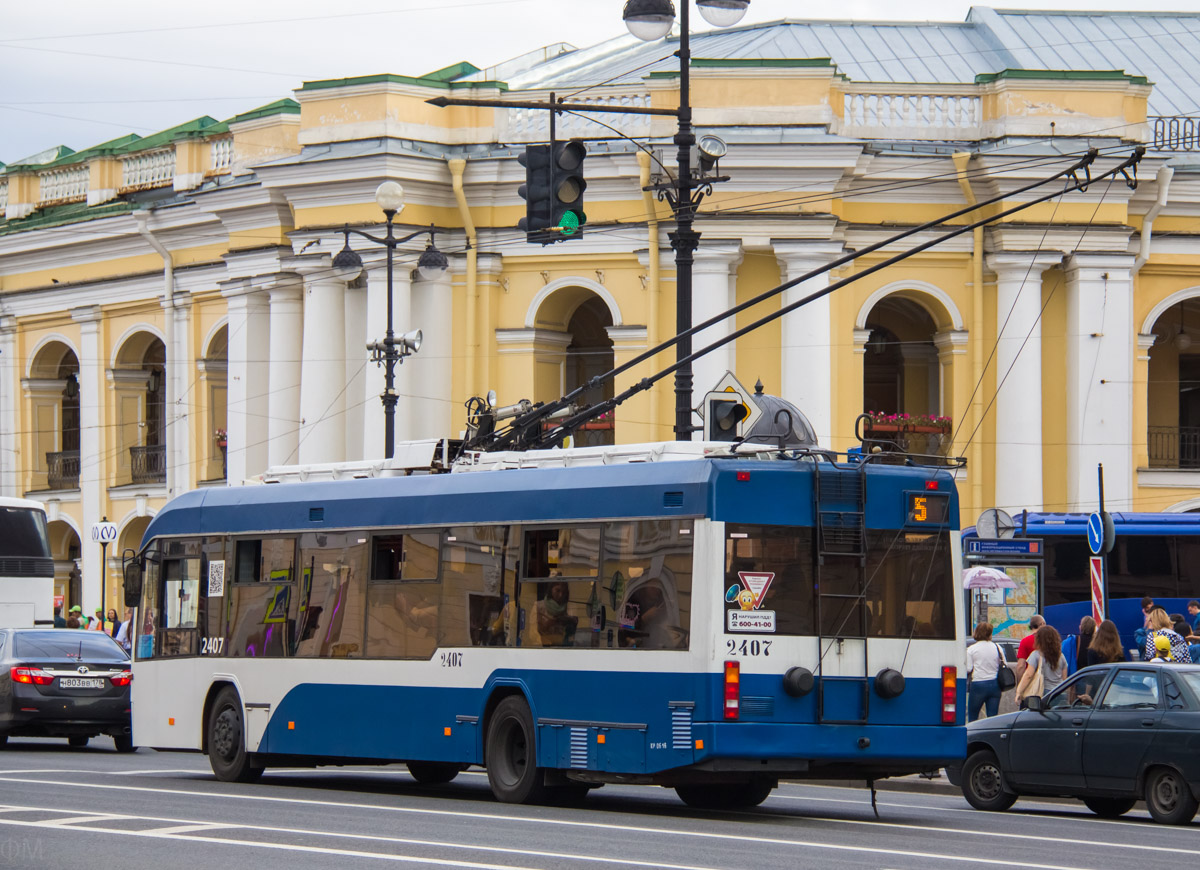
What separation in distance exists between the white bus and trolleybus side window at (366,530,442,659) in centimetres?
1635

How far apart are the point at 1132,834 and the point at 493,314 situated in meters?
23.8

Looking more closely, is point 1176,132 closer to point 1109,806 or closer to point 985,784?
point 985,784

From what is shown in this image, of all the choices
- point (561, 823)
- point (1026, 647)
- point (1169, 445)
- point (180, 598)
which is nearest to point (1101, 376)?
point (1169, 445)

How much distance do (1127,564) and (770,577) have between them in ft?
64.9

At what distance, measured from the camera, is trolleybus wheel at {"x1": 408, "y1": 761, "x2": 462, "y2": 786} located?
18.8 m

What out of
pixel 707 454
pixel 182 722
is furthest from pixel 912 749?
pixel 182 722

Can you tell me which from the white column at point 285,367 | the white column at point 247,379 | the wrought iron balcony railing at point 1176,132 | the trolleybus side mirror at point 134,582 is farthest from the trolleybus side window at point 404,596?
the wrought iron balcony railing at point 1176,132

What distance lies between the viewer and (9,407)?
47.9 m

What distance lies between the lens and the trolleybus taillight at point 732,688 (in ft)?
48.3

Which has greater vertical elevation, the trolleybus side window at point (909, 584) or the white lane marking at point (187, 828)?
the trolleybus side window at point (909, 584)

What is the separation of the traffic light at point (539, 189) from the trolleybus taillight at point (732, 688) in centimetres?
465

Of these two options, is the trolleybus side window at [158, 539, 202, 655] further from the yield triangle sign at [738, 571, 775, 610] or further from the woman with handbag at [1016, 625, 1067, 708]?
the woman with handbag at [1016, 625, 1067, 708]

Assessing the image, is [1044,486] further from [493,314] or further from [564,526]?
[564,526]

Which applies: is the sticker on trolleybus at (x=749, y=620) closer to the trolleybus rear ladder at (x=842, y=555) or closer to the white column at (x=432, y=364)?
the trolleybus rear ladder at (x=842, y=555)
